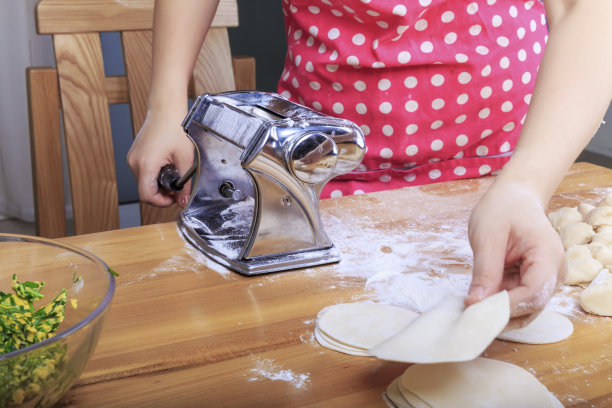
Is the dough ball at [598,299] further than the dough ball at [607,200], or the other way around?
the dough ball at [607,200]

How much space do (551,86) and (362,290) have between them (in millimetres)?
381

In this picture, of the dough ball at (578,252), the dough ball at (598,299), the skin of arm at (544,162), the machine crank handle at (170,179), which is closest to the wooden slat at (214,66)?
the machine crank handle at (170,179)

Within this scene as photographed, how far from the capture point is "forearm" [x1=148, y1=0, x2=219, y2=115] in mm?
1312

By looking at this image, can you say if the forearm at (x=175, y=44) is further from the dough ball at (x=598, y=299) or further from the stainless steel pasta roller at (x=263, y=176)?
the dough ball at (x=598, y=299)

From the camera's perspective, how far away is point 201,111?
1.04m

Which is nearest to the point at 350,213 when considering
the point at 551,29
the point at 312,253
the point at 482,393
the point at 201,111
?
the point at 312,253

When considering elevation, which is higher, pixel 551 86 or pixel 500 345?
pixel 551 86

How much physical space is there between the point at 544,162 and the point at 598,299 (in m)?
0.18

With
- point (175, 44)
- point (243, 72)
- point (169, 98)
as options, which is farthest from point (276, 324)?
point (243, 72)

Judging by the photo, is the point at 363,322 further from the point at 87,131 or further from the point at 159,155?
the point at 87,131

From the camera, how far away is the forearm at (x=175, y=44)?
1312 mm

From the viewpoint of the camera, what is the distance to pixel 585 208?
113 cm

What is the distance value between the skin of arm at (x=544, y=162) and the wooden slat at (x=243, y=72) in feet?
3.00

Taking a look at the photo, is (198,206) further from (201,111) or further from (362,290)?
(362,290)
